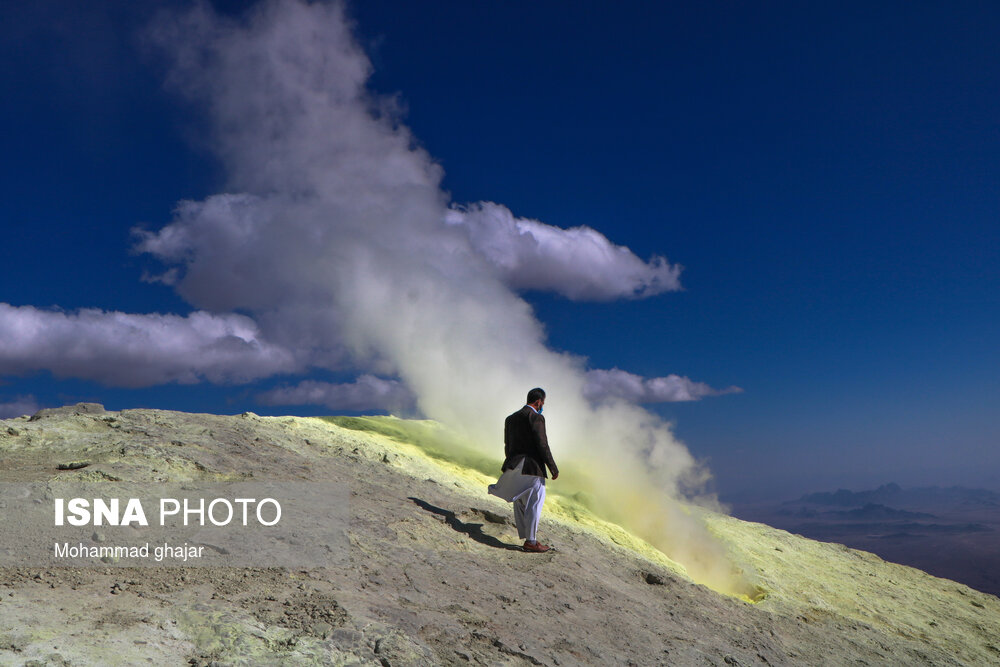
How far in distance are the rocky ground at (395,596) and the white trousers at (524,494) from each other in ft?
1.80

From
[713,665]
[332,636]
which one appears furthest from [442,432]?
[332,636]

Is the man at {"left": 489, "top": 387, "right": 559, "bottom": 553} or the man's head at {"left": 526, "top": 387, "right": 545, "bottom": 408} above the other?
Result: the man's head at {"left": 526, "top": 387, "right": 545, "bottom": 408}

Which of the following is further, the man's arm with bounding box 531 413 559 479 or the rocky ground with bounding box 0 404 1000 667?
the man's arm with bounding box 531 413 559 479

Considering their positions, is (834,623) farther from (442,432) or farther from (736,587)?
(442,432)

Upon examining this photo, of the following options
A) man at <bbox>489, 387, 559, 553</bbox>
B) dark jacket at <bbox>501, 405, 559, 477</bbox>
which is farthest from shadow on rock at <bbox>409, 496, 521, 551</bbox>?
dark jacket at <bbox>501, 405, 559, 477</bbox>

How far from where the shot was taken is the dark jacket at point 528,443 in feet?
33.6

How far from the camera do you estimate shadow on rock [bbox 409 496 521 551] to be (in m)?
10.3

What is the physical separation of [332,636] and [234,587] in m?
1.46

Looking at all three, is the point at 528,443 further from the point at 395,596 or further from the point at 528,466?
the point at 395,596

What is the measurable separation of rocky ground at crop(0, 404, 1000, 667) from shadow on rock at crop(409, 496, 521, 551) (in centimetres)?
5

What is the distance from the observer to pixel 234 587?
6.27 metres

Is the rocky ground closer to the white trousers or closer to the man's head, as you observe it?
the white trousers

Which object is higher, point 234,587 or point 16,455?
point 16,455

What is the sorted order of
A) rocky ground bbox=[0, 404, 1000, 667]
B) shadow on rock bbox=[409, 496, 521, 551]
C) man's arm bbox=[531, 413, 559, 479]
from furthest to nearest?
shadow on rock bbox=[409, 496, 521, 551]
man's arm bbox=[531, 413, 559, 479]
rocky ground bbox=[0, 404, 1000, 667]
